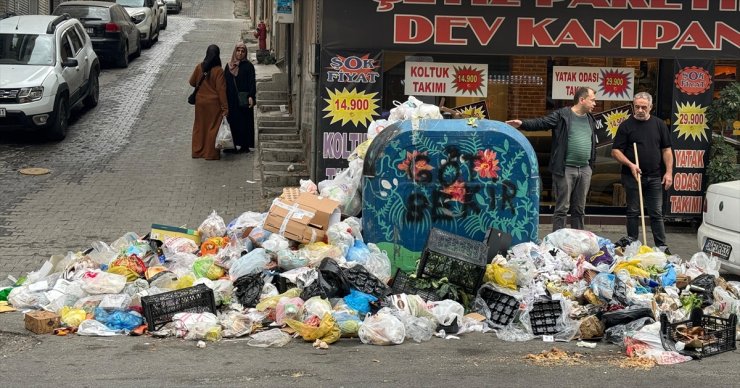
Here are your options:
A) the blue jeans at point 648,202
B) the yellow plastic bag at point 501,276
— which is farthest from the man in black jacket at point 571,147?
the yellow plastic bag at point 501,276

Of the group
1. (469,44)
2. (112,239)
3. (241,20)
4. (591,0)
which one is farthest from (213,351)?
(241,20)

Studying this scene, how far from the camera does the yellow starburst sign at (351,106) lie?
12664mm

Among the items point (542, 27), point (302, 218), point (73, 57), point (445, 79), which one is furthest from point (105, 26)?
point (302, 218)

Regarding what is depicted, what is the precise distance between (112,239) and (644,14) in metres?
6.69

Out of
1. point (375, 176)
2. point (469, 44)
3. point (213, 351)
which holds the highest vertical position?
point (469, 44)

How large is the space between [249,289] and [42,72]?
8.47m

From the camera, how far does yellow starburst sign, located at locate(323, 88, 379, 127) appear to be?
1266 centimetres

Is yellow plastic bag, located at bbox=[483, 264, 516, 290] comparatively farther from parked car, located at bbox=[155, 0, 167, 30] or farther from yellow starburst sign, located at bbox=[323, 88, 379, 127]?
parked car, located at bbox=[155, 0, 167, 30]

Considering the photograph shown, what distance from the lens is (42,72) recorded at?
16.2 meters

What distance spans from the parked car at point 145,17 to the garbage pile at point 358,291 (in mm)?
16660

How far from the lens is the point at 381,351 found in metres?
8.10

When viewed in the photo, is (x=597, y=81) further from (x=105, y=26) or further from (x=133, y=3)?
(x=133, y=3)

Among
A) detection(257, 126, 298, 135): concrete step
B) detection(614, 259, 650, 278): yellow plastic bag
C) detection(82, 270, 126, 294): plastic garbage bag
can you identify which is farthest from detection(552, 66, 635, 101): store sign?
detection(82, 270, 126, 294): plastic garbage bag

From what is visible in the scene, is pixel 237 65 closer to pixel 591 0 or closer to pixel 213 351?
pixel 591 0
